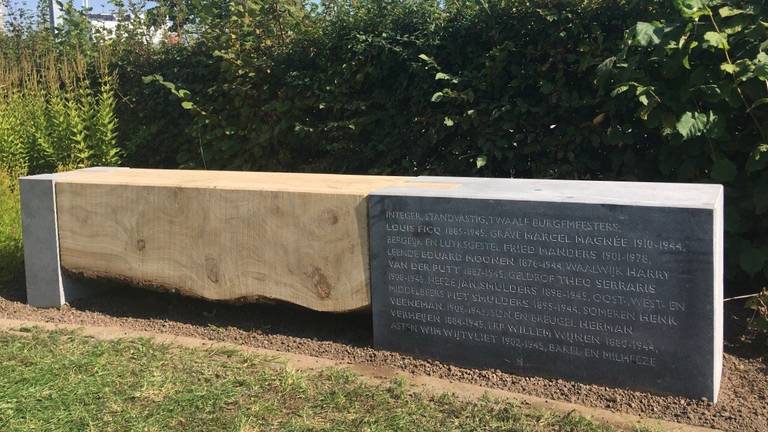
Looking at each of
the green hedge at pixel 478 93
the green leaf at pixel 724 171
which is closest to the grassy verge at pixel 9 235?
the green hedge at pixel 478 93

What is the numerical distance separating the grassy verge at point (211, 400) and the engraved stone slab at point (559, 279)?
39 cm

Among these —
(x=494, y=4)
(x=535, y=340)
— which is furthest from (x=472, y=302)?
(x=494, y=4)

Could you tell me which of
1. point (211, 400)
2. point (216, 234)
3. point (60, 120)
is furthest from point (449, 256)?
point (60, 120)

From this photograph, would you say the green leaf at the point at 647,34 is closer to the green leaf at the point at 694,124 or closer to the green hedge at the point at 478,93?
the green hedge at the point at 478,93

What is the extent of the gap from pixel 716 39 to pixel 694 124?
0.49 m

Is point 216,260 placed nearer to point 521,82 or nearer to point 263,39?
point 521,82

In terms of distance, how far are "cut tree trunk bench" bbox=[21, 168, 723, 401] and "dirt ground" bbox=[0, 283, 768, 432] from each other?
0.26 ft

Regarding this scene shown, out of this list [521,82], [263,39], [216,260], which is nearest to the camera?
[216,260]

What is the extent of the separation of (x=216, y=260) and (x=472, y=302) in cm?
165

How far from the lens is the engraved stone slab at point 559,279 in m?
3.23

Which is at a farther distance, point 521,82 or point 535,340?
point 521,82

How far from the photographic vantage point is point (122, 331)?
468 cm

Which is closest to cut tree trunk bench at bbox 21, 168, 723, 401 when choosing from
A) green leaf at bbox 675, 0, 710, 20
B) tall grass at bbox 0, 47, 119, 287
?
green leaf at bbox 675, 0, 710, 20

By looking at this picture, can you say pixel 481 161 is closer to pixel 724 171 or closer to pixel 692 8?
pixel 724 171
